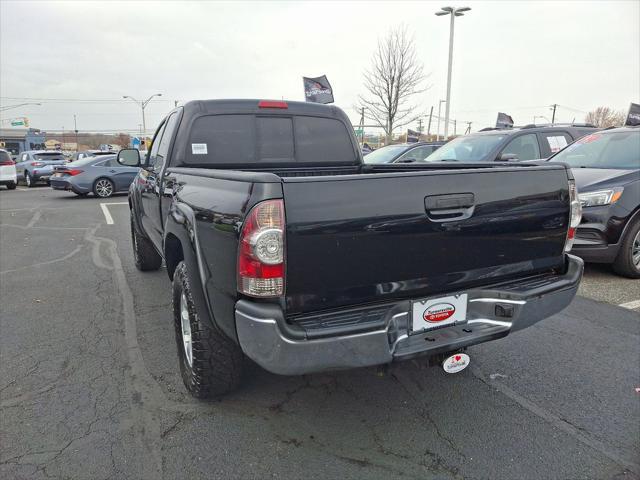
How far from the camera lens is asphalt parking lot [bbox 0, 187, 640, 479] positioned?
7.58 feet

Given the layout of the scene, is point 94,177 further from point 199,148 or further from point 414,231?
point 414,231

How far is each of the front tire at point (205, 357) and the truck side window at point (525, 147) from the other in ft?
21.2

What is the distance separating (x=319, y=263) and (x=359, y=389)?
133 centimetres

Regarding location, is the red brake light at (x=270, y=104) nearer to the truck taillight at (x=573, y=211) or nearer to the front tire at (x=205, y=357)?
the front tire at (x=205, y=357)

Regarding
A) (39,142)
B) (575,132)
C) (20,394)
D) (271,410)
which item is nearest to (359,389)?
(271,410)

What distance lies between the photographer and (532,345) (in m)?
3.67

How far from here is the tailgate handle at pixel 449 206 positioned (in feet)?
7.49

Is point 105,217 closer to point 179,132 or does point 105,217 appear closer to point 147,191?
point 147,191

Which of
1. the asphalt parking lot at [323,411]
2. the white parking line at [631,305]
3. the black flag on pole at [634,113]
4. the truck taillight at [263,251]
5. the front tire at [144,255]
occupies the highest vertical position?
the black flag on pole at [634,113]

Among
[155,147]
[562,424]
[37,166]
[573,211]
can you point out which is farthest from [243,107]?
[37,166]

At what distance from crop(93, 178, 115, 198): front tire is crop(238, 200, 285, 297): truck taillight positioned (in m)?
15.3

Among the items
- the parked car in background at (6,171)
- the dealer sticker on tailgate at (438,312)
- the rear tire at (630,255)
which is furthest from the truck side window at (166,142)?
the parked car in background at (6,171)

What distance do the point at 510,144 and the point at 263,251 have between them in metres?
6.90

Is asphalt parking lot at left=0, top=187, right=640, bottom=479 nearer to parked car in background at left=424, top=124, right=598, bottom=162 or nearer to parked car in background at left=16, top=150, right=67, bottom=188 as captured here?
parked car in background at left=424, top=124, right=598, bottom=162
